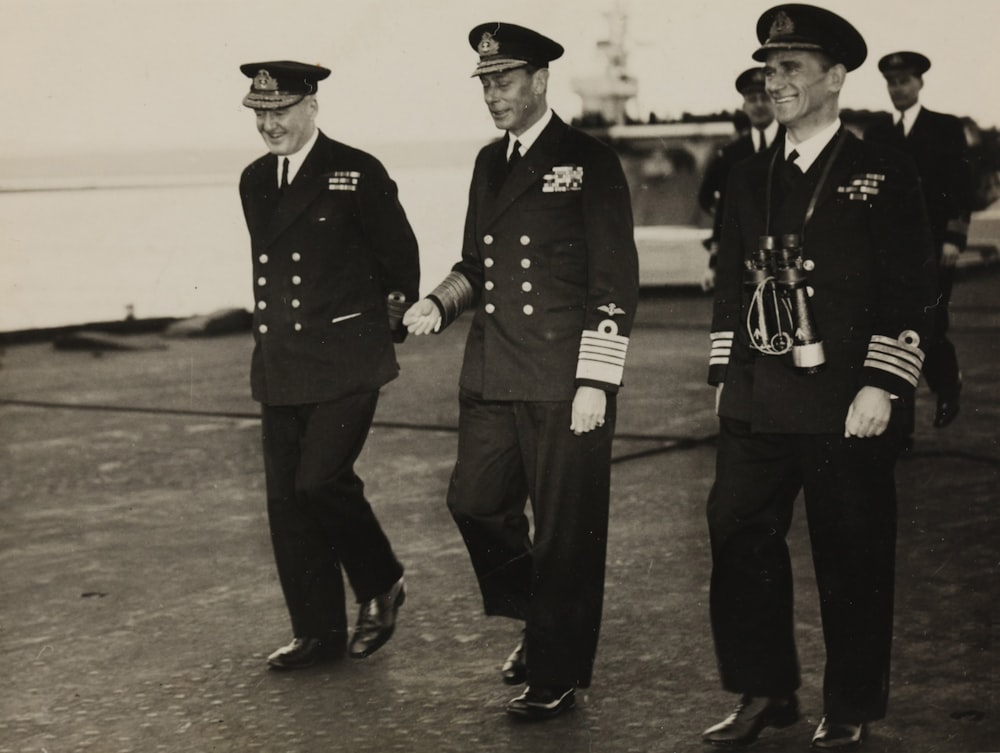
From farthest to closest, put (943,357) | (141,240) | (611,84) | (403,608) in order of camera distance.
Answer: (141,240), (943,357), (611,84), (403,608)

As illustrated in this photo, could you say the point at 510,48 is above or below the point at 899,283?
above

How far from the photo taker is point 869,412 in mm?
3641

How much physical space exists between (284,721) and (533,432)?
1036 millimetres

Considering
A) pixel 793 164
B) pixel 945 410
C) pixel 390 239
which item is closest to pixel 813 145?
pixel 793 164

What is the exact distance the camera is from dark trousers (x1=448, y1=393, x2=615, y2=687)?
13.5ft

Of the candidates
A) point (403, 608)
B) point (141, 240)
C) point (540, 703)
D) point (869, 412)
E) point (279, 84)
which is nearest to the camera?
point (869, 412)

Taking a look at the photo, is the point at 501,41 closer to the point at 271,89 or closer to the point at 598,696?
the point at 271,89

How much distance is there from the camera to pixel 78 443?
7945 millimetres

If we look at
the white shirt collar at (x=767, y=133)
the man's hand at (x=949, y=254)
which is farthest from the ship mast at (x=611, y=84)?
the man's hand at (x=949, y=254)

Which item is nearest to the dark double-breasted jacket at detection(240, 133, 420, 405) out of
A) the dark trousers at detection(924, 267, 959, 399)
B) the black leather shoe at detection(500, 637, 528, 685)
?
the black leather shoe at detection(500, 637, 528, 685)

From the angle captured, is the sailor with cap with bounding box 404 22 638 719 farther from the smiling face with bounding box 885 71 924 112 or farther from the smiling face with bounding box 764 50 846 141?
the smiling face with bounding box 885 71 924 112

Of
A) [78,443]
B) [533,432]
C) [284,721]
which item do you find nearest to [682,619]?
[533,432]

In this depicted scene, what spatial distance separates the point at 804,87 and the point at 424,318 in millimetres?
1196

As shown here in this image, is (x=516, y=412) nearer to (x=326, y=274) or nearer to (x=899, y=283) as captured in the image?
(x=326, y=274)
